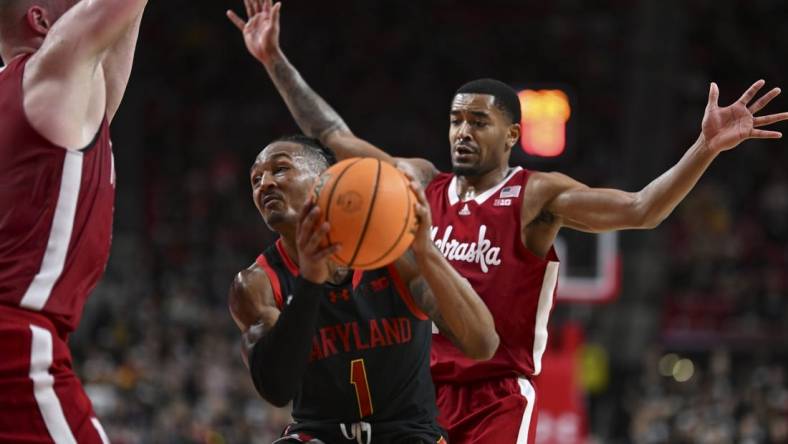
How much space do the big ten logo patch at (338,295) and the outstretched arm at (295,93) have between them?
4.16ft

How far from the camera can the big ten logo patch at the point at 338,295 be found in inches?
171

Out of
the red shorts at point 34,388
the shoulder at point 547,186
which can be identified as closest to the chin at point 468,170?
the shoulder at point 547,186

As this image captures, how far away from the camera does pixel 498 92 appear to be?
5.64m

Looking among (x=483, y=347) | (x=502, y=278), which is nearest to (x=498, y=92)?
(x=502, y=278)

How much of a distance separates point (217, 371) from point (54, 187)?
11400 mm

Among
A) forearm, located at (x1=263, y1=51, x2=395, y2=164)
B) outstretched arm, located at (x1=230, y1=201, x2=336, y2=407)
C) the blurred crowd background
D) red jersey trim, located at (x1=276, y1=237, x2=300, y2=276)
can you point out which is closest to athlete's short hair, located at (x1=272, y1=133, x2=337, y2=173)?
red jersey trim, located at (x1=276, y1=237, x2=300, y2=276)

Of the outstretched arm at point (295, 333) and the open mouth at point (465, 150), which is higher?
the open mouth at point (465, 150)

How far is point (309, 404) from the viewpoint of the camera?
14.4ft

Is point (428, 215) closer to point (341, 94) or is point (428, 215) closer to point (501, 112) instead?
point (501, 112)

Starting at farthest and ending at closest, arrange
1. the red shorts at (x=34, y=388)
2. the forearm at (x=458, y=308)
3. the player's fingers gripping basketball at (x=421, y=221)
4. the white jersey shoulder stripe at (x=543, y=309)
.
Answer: the white jersey shoulder stripe at (x=543, y=309)
the forearm at (x=458, y=308)
the player's fingers gripping basketball at (x=421, y=221)
the red shorts at (x=34, y=388)

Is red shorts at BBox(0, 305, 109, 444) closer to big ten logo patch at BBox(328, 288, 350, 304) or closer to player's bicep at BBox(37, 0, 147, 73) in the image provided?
player's bicep at BBox(37, 0, 147, 73)

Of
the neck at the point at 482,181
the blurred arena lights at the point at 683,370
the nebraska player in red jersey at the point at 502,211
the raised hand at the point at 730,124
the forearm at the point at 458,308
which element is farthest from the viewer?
the blurred arena lights at the point at 683,370

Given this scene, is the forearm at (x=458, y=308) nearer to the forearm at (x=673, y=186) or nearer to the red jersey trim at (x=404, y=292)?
the red jersey trim at (x=404, y=292)

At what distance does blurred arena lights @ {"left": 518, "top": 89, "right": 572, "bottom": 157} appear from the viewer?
1256 cm
